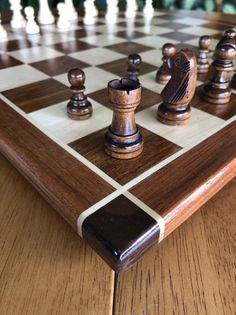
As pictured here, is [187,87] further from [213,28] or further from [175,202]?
[213,28]

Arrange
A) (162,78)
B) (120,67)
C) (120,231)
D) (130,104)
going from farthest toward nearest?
(120,67) < (162,78) < (130,104) < (120,231)

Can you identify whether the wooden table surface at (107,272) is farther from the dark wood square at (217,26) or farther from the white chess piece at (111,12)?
the white chess piece at (111,12)

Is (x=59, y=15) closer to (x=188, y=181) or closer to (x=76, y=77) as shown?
(x=76, y=77)

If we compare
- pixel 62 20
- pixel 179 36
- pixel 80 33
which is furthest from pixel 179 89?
pixel 62 20

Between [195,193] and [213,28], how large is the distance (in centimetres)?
135

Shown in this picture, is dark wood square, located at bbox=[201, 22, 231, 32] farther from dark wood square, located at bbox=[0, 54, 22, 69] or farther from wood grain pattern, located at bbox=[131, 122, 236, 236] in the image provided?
wood grain pattern, located at bbox=[131, 122, 236, 236]

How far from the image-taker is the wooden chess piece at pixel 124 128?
0.54m

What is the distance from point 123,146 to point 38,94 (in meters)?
0.40

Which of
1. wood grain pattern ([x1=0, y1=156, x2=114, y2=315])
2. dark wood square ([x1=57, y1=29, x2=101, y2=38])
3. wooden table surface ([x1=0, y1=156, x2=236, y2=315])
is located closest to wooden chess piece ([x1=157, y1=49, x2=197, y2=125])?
wooden table surface ([x1=0, y1=156, x2=236, y2=315])

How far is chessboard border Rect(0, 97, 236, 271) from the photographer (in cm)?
43

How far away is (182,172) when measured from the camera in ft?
1.78

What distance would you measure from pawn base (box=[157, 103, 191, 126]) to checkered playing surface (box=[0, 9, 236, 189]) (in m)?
0.01

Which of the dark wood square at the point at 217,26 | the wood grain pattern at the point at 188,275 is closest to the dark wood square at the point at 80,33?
the dark wood square at the point at 217,26

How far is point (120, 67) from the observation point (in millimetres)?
1049
